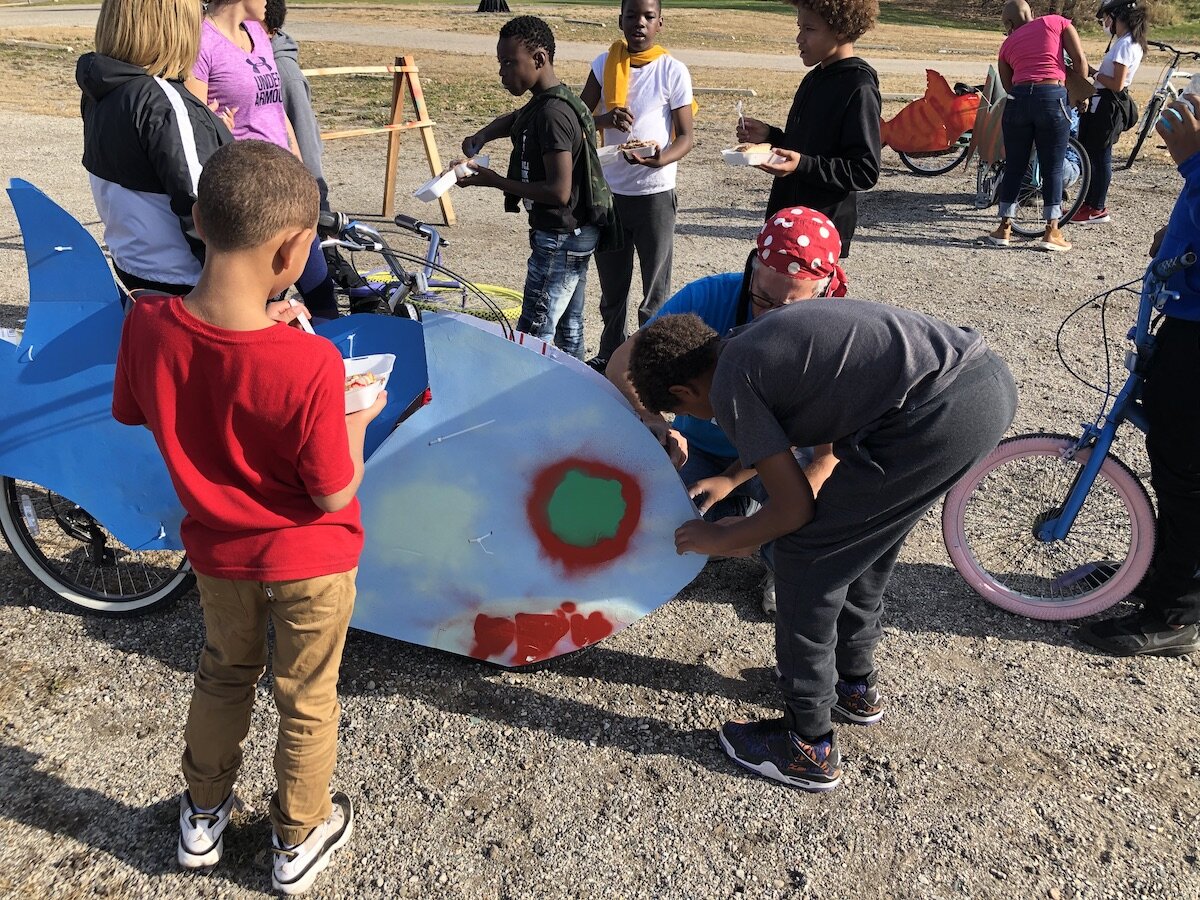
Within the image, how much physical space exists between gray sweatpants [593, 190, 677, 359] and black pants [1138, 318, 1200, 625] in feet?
7.59

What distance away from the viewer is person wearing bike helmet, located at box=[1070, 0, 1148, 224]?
7383 millimetres

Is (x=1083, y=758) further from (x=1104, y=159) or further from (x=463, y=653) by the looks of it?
(x=1104, y=159)

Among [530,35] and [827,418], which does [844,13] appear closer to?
[530,35]

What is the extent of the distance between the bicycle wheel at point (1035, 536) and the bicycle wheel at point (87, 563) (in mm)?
2621

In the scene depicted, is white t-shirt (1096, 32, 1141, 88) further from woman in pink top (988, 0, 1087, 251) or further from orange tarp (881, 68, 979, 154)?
orange tarp (881, 68, 979, 154)

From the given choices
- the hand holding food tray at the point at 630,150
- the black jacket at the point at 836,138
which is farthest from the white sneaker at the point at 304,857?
the hand holding food tray at the point at 630,150

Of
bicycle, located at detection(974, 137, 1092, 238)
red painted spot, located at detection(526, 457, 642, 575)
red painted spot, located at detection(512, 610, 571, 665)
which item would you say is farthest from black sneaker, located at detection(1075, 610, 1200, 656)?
bicycle, located at detection(974, 137, 1092, 238)

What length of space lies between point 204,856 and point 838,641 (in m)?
1.74

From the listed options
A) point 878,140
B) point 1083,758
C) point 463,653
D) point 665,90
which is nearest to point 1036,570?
point 1083,758

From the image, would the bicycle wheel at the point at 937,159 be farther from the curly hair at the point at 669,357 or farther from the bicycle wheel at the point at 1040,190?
the curly hair at the point at 669,357

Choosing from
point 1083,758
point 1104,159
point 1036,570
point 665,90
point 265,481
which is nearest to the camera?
point 265,481

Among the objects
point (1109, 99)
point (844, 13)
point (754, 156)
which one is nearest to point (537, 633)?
point (754, 156)

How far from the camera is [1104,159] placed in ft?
26.3

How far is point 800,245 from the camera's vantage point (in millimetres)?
2459
